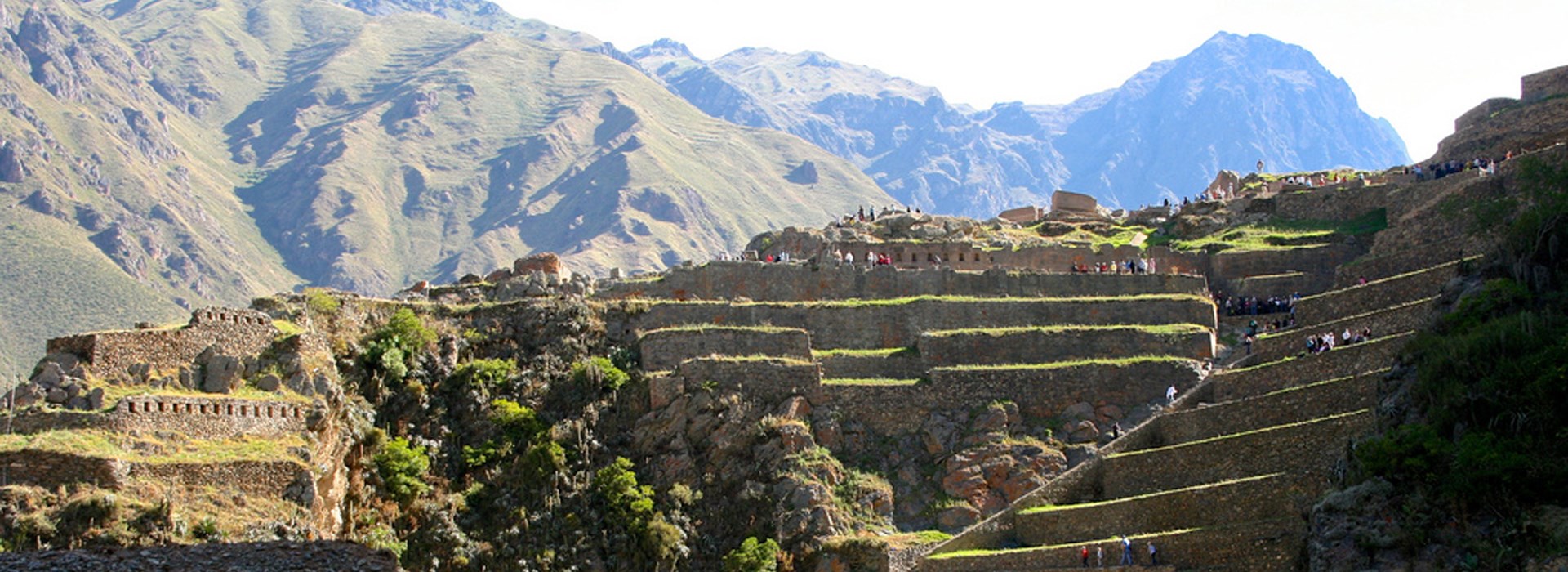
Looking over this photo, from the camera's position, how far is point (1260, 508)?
46219 millimetres

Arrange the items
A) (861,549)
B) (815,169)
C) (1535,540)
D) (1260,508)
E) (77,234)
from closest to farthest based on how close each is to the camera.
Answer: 1. (1535,540)
2. (1260,508)
3. (861,549)
4. (77,234)
5. (815,169)

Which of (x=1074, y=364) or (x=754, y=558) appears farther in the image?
(x=1074, y=364)

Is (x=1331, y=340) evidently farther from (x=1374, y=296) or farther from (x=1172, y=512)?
(x=1172, y=512)

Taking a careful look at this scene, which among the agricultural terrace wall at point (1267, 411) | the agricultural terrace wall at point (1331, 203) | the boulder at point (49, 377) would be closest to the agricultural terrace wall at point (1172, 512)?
the agricultural terrace wall at point (1267, 411)

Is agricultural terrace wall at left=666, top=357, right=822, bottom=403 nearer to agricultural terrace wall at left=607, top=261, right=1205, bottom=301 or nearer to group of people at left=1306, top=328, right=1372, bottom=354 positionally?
agricultural terrace wall at left=607, top=261, right=1205, bottom=301

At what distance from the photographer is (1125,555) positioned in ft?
154

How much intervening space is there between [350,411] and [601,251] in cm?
9436

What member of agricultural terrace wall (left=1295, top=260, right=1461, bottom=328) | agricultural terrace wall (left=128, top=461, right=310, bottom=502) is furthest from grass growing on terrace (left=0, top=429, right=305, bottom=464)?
agricultural terrace wall (left=1295, top=260, right=1461, bottom=328)

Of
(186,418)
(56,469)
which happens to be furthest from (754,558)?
(56,469)

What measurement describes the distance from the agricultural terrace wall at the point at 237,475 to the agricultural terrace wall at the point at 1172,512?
19.5m

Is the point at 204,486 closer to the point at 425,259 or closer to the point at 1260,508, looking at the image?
the point at 1260,508

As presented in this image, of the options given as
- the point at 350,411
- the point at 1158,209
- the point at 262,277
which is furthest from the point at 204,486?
the point at 262,277

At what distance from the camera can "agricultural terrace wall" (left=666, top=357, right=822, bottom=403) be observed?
58.1 metres

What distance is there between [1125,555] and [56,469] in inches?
1032
